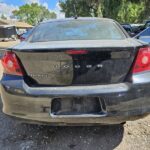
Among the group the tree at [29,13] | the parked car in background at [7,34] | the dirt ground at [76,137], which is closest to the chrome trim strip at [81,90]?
the dirt ground at [76,137]

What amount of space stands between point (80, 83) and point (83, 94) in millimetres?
145

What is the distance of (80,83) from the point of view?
3.27 m

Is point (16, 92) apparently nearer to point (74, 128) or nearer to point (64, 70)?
point (64, 70)

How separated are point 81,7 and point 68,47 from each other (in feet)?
128

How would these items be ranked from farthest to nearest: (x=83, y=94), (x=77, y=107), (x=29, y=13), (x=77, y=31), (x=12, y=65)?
(x=29, y=13)
(x=77, y=31)
(x=12, y=65)
(x=77, y=107)
(x=83, y=94)

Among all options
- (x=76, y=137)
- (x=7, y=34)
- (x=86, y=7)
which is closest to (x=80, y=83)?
(x=76, y=137)

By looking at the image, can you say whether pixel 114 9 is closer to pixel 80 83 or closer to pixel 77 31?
pixel 77 31

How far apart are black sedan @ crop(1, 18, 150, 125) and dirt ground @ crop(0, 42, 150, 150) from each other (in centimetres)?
45

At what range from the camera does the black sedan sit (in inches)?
126

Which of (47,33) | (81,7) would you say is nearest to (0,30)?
(81,7)

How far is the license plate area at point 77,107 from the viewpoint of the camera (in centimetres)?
324

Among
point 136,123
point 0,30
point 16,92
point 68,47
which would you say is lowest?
point 0,30

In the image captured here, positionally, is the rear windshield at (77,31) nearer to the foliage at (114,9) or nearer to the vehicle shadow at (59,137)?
the vehicle shadow at (59,137)

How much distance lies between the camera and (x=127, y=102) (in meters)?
3.23
